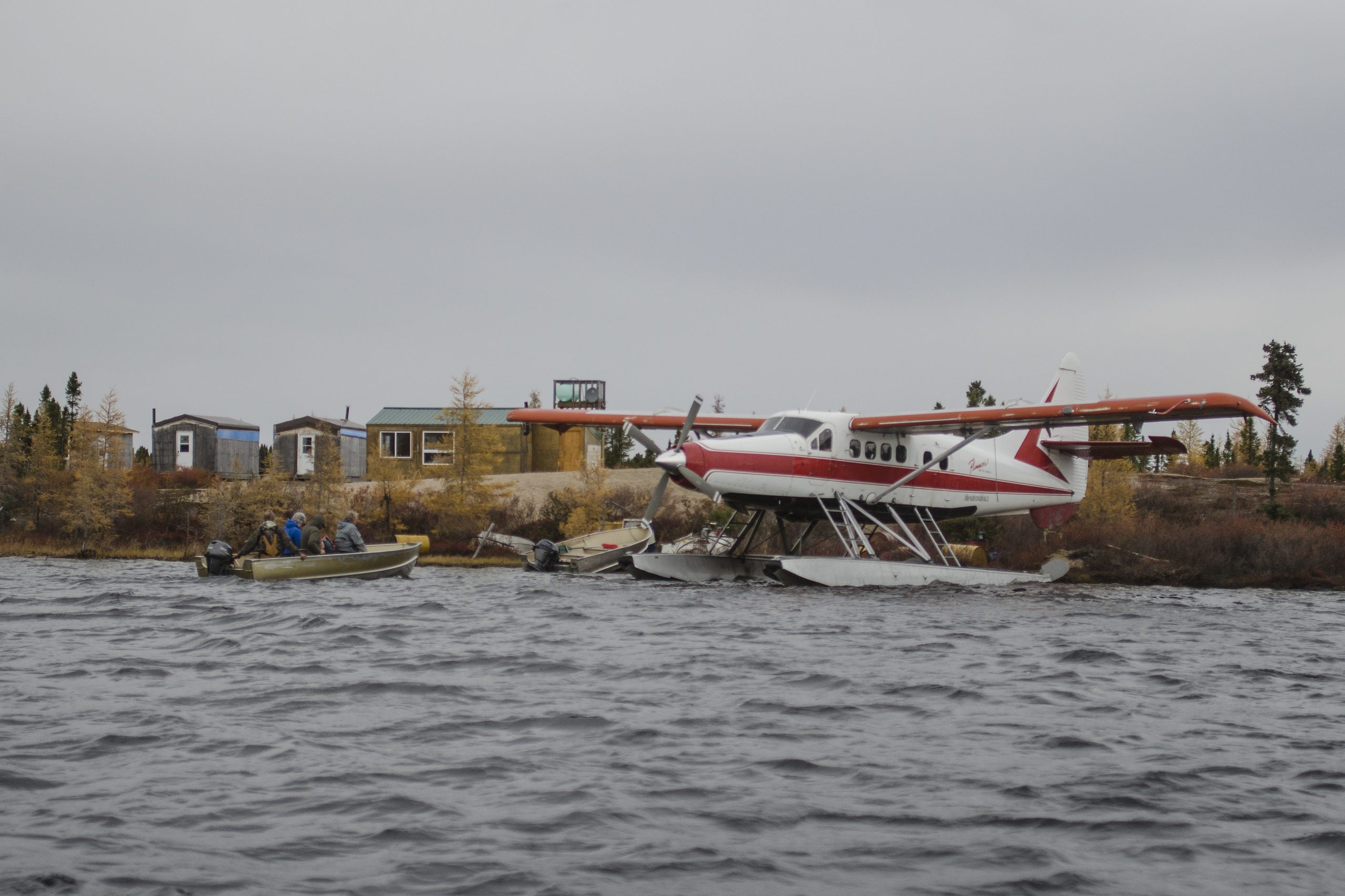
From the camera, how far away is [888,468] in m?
28.9

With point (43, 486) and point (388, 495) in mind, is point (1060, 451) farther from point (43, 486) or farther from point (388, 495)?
point (43, 486)

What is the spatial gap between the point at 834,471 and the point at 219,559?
47.0 ft

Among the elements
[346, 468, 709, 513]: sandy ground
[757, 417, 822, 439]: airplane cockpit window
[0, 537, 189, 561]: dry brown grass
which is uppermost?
[757, 417, 822, 439]: airplane cockpit window

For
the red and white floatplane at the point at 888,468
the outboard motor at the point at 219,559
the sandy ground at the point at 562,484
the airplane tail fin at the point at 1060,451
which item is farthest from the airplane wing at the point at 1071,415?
the sandy ground at the point at 562,484

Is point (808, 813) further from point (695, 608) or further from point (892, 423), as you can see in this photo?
point (892, 423)

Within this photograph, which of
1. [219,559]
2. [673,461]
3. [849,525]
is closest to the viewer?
[673,461]

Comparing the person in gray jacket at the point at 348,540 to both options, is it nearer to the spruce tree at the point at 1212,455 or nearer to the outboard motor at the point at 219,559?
the outboard motor at the point at 219,559

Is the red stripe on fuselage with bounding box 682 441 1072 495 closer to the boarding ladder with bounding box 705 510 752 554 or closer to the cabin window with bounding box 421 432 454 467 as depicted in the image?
the boarding ladder with bounding box 705 510 752 554

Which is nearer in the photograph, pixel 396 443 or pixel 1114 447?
pixel 1114 447

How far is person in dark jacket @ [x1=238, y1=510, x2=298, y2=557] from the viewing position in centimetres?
2639

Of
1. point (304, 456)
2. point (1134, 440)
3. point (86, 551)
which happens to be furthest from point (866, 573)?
point (304, 456)

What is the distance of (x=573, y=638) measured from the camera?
15.3 metres

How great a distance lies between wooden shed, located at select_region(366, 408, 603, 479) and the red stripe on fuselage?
3948 cm

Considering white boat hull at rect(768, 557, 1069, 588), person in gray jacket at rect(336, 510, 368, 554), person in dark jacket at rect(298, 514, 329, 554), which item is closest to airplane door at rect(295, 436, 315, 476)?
person in gray jacket at rect(336, 510, 368, 554)
